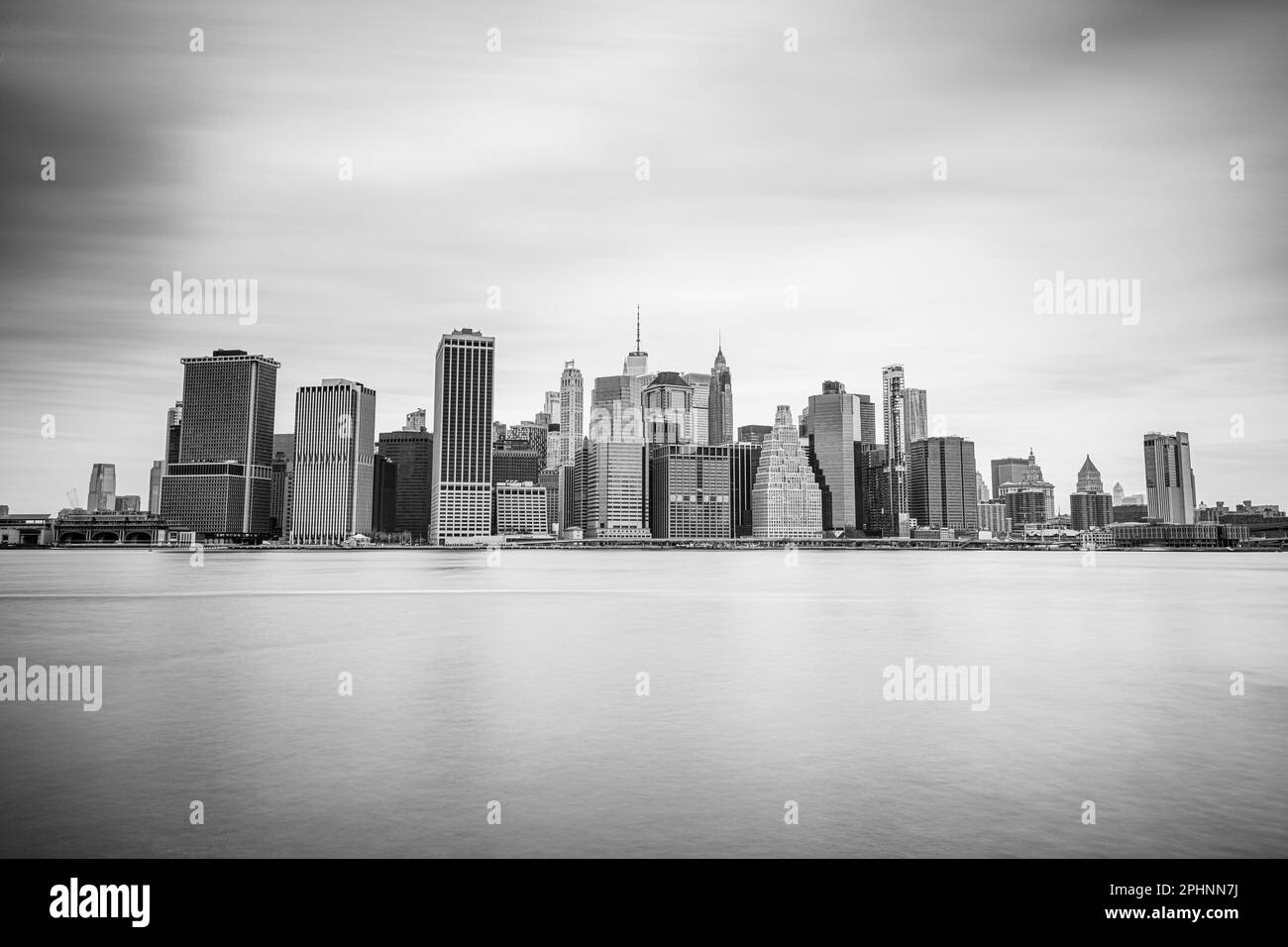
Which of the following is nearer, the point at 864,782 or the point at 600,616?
the point at 864,782

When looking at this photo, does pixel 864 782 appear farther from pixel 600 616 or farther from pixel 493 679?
pixel 600 616

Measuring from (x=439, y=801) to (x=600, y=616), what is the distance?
3401cm

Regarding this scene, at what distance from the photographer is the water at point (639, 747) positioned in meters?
Answer: 11.6

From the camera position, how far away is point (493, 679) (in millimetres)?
24344

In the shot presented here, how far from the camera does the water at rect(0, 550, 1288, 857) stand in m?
11.6

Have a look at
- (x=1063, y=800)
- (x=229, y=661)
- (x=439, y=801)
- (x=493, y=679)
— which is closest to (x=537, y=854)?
(x=439, y=801)

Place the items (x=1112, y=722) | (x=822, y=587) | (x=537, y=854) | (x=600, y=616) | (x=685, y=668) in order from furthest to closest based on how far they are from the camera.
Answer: (x=822, y=587) < (x=600, y=616) < (x=685, y=668) < (x=1112, y=722) < (x=537, y=854)

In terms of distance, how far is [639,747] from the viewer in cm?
1647

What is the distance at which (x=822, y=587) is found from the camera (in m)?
79.8

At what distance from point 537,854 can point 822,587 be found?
7139 centimetres

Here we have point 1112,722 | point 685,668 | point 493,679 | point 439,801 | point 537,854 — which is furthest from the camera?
point 685,668
